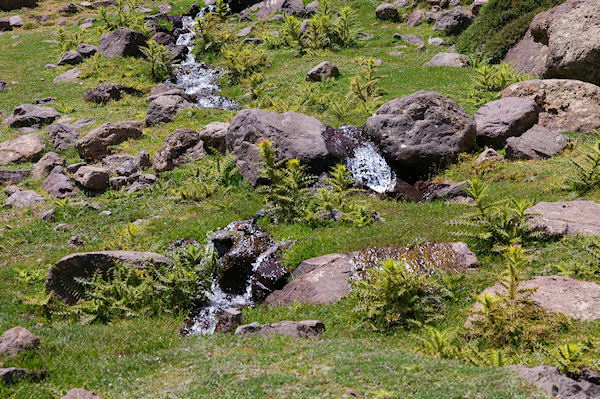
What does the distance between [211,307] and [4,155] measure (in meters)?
16.0

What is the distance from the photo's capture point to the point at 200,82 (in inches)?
1259

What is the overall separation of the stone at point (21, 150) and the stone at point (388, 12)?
1019 inches

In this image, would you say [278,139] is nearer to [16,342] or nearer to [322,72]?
[322,72]

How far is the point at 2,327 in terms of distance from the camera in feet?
34.1

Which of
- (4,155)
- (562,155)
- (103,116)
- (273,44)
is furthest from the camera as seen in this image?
(273,44)

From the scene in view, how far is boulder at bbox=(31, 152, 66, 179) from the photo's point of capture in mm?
21500

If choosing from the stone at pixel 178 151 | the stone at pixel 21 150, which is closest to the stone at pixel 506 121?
the stone at pixel 178 151

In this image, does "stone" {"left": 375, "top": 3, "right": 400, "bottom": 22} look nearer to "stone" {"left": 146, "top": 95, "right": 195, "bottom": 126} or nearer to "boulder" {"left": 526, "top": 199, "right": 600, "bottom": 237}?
"stone" {"left": 146, "top": 95, "right": 195, "bottom": 126}

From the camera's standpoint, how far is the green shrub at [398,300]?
36.1 feet

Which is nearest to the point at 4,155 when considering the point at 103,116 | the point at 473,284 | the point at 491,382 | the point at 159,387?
the point at 103,116

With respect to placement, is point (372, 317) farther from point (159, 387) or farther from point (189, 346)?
point (159, 387)

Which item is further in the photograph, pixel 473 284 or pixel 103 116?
pixel 103 116

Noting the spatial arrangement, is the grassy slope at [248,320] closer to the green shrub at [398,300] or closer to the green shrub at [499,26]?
the green shrub at [398,300]

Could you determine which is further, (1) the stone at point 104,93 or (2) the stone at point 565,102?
(1) the stone at point 104,93
